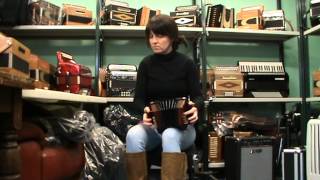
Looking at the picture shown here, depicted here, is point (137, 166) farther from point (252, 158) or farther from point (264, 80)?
point (264, 80)

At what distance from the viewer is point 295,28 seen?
3305 millimetres

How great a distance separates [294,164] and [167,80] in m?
1.11

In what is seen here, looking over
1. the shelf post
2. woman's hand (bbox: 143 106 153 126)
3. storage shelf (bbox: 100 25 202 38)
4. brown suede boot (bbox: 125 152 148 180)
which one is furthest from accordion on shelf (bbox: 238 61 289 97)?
brown suede boot (bbox: 125 152 148 180)

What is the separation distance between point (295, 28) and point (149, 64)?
1.91 metres

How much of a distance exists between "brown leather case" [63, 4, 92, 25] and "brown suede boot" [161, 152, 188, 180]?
1.64 metres

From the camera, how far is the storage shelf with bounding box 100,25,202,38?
2814 millimetres

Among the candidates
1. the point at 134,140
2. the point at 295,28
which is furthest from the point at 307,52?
the point at 134,140

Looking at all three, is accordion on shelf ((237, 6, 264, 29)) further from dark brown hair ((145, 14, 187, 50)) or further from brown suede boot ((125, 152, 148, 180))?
brown suede boot ((125, 152, 148, 180))

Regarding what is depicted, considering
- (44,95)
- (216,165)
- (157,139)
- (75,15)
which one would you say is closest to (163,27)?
(157,139)

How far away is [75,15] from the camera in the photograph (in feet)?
9.43

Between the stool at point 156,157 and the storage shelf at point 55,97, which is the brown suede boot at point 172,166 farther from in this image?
the storage shelf at point 55,97

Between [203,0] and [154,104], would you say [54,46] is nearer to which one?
[203,0]

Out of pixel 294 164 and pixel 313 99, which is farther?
pixel 313 99

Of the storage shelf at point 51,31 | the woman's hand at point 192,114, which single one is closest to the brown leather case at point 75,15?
the storage shelf at point 51,31
